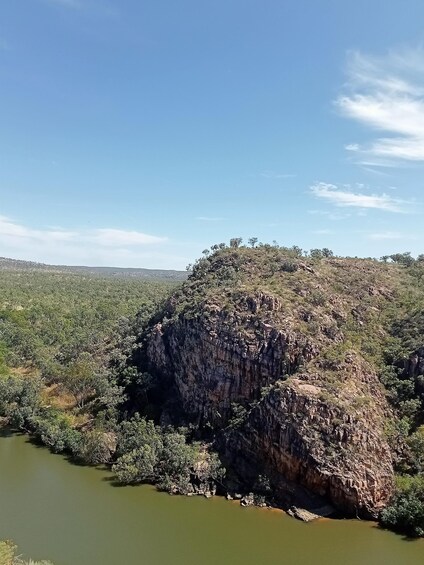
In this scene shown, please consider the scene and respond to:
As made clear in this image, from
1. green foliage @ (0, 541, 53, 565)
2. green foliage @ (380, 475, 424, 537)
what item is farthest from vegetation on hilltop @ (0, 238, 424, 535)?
green foliage @ (0, 541, 53, 565)

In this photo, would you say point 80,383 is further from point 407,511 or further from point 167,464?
Answer: point 407,511

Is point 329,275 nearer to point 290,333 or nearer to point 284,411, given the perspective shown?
point 290,333

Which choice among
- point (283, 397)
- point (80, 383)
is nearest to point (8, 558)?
point (283, 397)

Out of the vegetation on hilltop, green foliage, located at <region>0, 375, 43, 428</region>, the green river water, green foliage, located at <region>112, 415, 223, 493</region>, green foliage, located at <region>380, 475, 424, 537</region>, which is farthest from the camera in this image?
green foliage, located at <region>0, 375, 43, 428</region>

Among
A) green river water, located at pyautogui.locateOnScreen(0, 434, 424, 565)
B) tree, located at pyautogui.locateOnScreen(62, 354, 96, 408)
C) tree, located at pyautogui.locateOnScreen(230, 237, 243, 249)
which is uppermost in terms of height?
tree, located at pyautogui.locateOnScreen(230, 237, 243, 249)

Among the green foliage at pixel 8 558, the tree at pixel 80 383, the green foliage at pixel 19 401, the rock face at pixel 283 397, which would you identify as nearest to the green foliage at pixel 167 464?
the rock face at pixel 283 397

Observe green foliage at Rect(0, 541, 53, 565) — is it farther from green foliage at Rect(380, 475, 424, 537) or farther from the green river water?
green foliage at Rect(380, 475, 424, 537)
